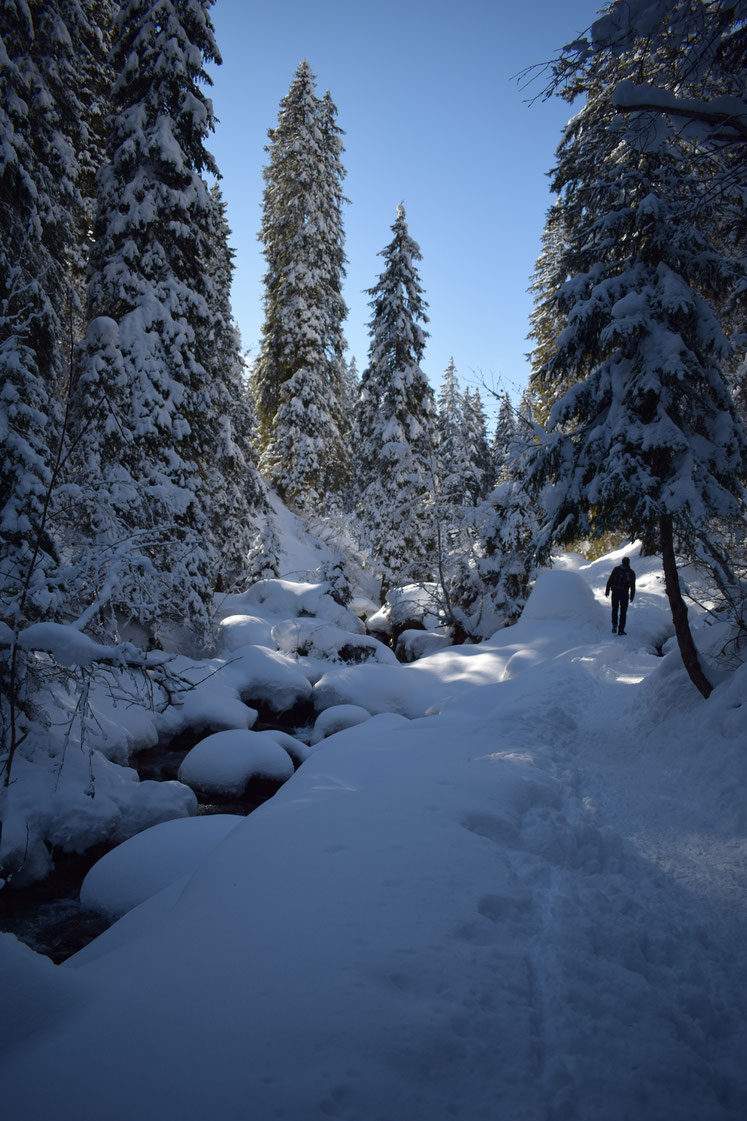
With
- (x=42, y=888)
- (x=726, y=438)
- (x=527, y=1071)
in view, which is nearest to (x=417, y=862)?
(x=527, y=1071)

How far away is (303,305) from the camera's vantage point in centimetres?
2347

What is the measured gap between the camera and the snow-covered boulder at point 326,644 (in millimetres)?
13688

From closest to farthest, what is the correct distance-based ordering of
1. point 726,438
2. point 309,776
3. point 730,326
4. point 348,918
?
point 348,918 < point 309,776 < point 726,438 < point 730,326

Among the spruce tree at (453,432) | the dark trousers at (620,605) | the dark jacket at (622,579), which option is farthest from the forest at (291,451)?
the spruce tree at (453,432)

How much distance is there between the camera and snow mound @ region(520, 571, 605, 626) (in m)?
13.3

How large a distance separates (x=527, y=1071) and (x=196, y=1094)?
1209 millimetres

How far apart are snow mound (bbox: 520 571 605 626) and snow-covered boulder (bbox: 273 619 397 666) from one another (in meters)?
3.97

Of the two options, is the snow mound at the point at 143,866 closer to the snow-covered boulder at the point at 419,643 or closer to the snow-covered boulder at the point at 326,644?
the snow-covered boulder at the point at 326,644

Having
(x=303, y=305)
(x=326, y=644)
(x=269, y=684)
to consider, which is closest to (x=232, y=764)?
(x=269, y=684)

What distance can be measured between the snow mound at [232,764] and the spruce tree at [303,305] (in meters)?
17.3

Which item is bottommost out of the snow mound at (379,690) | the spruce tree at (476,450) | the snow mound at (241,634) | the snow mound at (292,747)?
the snow mound at (292,747)

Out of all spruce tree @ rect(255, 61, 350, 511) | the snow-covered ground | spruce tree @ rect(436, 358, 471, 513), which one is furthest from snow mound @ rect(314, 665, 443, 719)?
spruce tree @ rect(436, 358, 471, 513)

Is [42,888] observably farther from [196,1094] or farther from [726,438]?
[726,438]

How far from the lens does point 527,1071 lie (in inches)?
77.9
